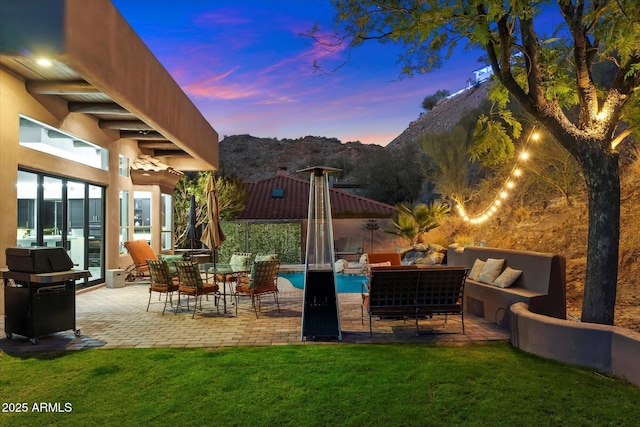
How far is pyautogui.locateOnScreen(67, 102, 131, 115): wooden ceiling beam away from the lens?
8812mm

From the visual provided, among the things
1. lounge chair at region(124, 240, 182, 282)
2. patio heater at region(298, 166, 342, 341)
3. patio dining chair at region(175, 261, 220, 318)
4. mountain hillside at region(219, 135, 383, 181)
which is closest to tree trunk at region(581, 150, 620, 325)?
patio heater at region(298, 166, 342, 341)

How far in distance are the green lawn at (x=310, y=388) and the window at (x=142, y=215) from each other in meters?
8.83

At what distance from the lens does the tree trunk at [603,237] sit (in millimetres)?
5223

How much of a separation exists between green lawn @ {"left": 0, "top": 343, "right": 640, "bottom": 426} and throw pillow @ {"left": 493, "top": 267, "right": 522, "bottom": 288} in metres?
1.60

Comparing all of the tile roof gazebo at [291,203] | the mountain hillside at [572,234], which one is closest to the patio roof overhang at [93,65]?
the mountain hillside at [572,234]

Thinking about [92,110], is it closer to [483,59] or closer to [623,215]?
[483,59]

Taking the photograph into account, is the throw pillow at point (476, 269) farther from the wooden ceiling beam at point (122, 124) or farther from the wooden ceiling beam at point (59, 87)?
the wooden ceiling beam at point (122, 124)

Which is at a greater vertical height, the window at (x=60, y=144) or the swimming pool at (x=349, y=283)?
the window at (x=60, y=144)

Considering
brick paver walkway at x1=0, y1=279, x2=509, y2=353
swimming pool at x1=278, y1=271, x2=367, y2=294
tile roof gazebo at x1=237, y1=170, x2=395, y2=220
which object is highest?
tile roof gazebo at x1=237, y1=170, x2=395, y2=220

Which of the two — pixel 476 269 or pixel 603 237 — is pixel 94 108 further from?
pixel 603 237

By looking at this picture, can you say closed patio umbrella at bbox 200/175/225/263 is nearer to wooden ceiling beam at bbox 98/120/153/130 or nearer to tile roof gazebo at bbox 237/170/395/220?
wooden ceiling beam at bbox 98/120/153/130

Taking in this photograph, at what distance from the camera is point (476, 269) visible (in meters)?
7.52

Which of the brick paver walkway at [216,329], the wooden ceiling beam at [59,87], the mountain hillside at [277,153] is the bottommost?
the brick paver walkway at [216,329]

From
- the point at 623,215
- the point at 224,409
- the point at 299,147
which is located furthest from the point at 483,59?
the point at 299,147
